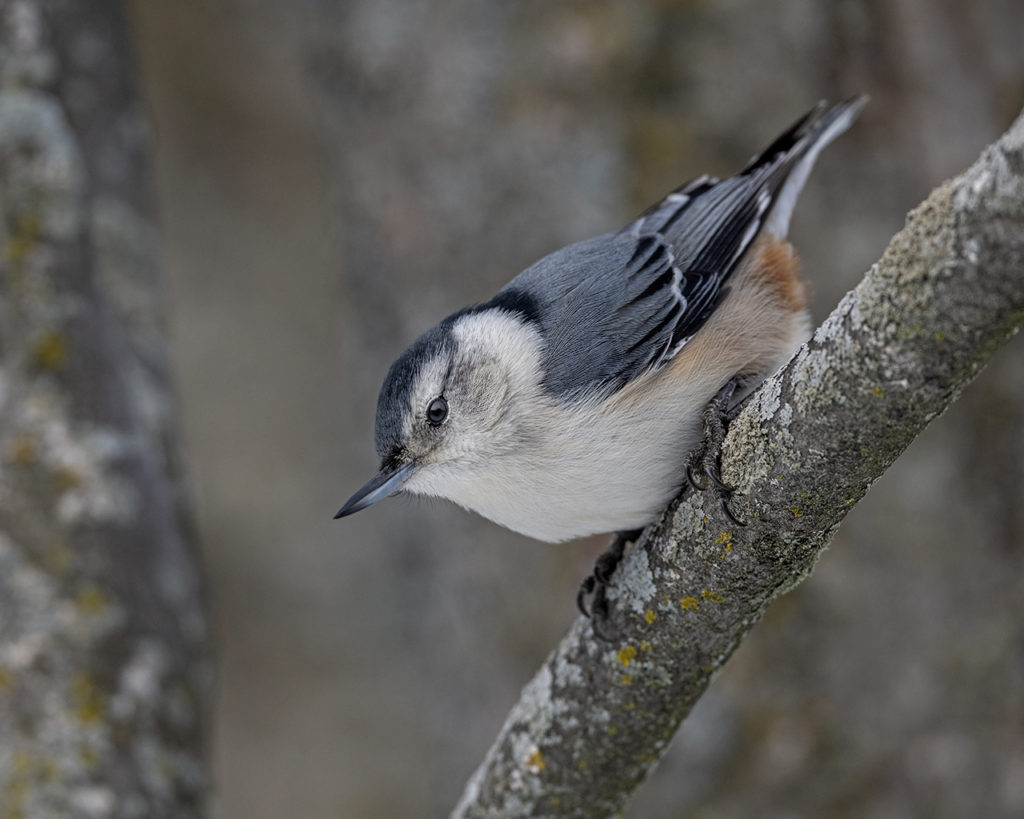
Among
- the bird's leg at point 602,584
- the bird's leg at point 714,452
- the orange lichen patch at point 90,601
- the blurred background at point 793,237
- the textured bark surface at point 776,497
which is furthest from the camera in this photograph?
the blurred background at point 793,237

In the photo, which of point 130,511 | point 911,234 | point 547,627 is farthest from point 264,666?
point 911,234

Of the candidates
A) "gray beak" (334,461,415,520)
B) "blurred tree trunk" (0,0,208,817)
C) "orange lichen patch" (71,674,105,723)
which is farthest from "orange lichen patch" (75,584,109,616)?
"gray beak" (334,461,415,520)

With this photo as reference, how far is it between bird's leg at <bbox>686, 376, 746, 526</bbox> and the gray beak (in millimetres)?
511

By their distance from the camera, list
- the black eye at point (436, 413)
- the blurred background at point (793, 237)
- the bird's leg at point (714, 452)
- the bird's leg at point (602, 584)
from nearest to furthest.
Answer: the bird's leg at point (714, 452) < the bird's leg at point (602, 584) < the black eye at point (436, 413) < the blurred background at point (793, 237)

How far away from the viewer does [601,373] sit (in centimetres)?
153

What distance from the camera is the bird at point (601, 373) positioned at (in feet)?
4.81

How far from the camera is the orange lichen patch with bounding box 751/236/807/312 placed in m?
1.76

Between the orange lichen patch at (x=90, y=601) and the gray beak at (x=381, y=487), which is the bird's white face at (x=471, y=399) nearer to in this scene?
the gray beak at (x=381, y=487)

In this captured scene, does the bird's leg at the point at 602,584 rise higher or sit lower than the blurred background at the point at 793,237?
lower

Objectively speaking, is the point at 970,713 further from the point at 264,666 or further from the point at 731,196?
the point at 264,666

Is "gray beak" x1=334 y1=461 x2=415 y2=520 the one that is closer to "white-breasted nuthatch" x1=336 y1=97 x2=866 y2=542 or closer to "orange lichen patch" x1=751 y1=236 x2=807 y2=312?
"white-breasted nuthatch" x1=336 y1=97 x2=866 y2=542

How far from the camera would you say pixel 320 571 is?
4613 mm

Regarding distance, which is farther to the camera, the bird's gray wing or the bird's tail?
the bird's tail

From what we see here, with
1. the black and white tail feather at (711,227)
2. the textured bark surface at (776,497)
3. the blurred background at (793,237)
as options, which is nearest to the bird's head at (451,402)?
the black and white tail feather at (711,227)
